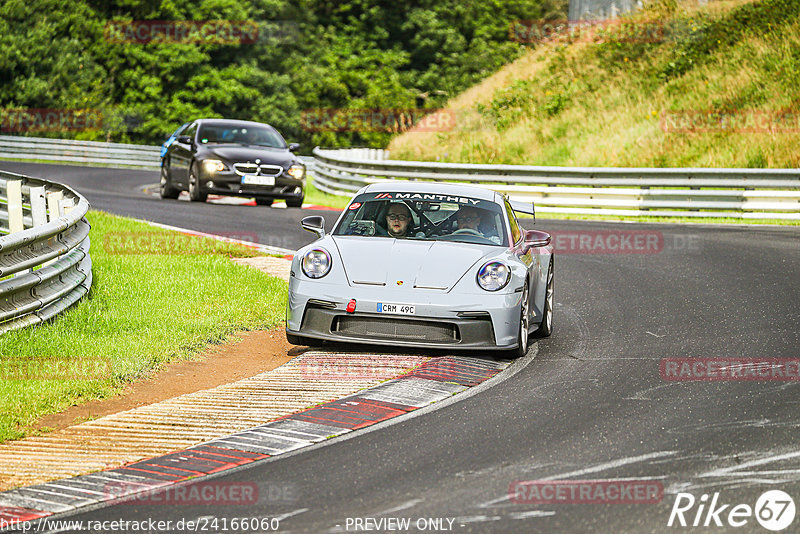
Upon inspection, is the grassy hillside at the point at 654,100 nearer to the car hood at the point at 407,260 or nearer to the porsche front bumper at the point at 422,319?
the car hood at the point at 407,260

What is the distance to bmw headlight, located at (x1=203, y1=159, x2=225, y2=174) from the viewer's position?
21750 mm

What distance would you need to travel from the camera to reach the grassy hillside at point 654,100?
91.1ft

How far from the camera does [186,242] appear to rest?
15.2 meters

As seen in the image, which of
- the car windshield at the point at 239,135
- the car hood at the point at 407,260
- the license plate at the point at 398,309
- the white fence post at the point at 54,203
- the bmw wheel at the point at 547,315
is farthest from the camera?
the car windshield at the point at 239,135

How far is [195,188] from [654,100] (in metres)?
14.9

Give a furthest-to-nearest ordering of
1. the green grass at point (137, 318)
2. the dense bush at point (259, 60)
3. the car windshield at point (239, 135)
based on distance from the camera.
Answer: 1. the dense bush at point (259, 60)
2. the car windshield at point (239, 135)
3. the green grass at point (137, 318)

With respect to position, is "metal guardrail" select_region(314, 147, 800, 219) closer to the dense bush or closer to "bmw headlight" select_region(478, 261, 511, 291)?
"bmw headlight" select_region(478, 261, 511, 291)

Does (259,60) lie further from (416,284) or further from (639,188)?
(416,284)

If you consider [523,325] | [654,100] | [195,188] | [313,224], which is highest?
[654,100]

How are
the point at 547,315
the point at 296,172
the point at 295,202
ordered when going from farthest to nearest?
the point at 295,202, the point at 296,172, the point at 547,315

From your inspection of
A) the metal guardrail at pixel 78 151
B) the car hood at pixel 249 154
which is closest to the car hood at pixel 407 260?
the car hood at pixel 249 154

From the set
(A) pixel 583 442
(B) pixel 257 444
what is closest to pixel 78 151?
(B) pixel 257 444

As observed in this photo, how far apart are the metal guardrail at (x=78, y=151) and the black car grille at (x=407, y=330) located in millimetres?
36900

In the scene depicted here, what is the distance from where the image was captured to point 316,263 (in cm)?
889
